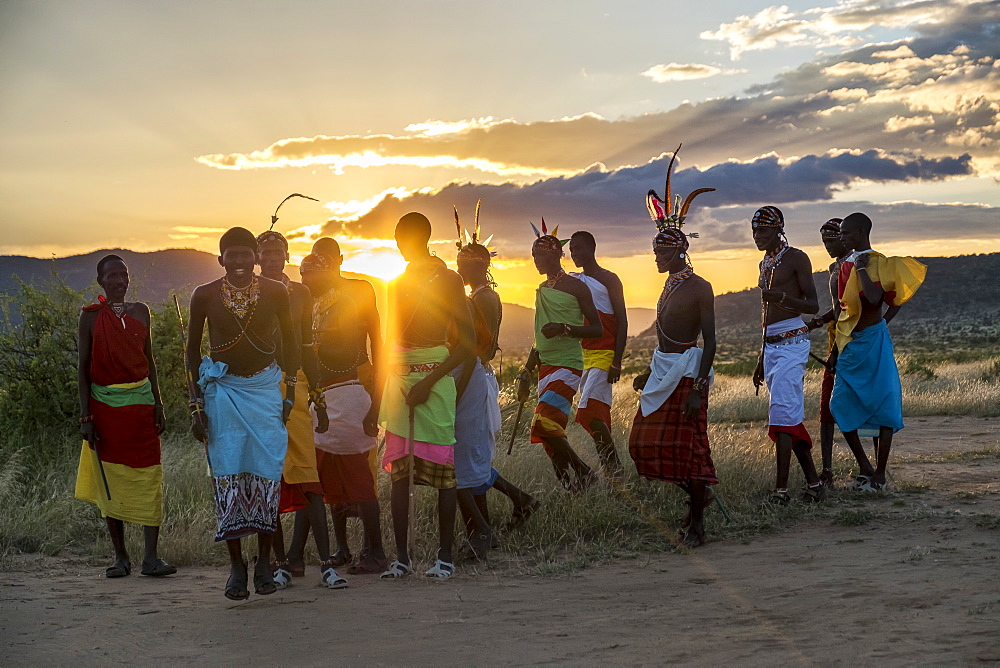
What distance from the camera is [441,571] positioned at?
6.30 m

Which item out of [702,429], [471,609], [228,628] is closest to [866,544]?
[702,429]

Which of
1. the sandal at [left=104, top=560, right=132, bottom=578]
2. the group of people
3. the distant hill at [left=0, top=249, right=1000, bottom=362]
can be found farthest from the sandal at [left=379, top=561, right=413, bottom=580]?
the distant hill at [left=0, top=249, right=1000, bottom=362]

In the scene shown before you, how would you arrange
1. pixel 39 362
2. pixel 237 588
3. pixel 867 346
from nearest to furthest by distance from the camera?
1. pixel 237 588
2. pixel 867 346
3. pixel 39 362

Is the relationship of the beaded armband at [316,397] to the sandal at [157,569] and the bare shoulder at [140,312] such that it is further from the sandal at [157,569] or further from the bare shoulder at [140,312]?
the sandal at [157,569]

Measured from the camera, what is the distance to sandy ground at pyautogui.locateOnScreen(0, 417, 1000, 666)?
4.66m

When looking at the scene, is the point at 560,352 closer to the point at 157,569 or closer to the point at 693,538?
the point at 693,538

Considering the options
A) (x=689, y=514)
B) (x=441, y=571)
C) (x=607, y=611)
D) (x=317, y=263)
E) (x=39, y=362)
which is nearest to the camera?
(x=607, y=611)

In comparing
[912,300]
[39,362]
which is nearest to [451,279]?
[39,362]

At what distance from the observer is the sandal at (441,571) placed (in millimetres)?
6281

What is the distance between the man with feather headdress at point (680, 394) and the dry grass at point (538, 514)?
47cm

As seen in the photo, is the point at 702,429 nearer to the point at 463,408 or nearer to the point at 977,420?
the point at 463,408

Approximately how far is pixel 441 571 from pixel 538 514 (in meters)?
1.39

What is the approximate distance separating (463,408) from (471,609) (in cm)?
162

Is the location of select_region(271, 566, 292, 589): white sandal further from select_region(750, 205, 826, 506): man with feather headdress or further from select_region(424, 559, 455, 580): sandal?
select_region(750, 205, 826, 506): man with feather headdress
